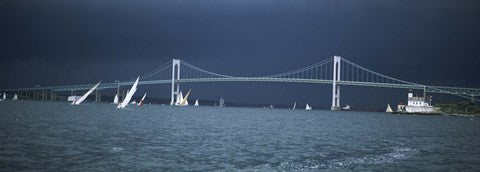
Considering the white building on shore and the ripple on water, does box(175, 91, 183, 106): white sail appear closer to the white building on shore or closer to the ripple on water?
the white building on shore

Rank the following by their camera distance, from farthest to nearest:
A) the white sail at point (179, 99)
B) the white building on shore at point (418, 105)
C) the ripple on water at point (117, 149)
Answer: the white sail at point (179, 99) → the white building on shore at point (418, 105) → the ripple on water at point (117, 149)

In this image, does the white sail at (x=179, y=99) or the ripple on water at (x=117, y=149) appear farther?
the white sail at (x=179, y=99)

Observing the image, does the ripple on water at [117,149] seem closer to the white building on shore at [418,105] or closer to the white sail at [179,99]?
the white building on shore at [418,105]

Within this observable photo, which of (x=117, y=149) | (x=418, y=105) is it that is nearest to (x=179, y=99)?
(x=418, y=105)

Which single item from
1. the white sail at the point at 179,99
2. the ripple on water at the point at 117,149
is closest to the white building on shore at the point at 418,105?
the white sail at the point at 179,99

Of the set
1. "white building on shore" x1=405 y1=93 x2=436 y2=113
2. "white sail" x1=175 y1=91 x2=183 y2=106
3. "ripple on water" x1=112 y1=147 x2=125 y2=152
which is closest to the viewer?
"ripple on water" x1=112 y1=147 x2=125 y2=152

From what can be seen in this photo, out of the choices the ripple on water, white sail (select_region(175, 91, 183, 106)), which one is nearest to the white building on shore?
white sail (select_region(175, 91, 183, 106))

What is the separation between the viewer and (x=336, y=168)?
1759cm

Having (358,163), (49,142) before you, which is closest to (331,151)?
(358,163)

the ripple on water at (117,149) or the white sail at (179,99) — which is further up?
the white sail at (179,99)

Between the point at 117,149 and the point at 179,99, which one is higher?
the point at 179,99

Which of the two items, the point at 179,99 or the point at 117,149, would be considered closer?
the point at 117,149

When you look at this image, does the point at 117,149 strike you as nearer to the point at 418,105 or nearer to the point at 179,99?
the point at 418,105

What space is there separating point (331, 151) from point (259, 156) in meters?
4.70
